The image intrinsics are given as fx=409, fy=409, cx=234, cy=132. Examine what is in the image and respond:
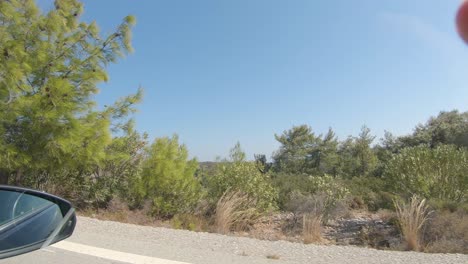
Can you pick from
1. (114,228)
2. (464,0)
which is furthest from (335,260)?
(464,0)

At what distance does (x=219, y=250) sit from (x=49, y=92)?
6624 mm

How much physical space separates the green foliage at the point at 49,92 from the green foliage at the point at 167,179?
141cm

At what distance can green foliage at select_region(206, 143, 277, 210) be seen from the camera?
13125 millimetres

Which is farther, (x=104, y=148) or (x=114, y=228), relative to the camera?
(x=104, y=148)

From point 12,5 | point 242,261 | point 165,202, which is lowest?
point 242,261

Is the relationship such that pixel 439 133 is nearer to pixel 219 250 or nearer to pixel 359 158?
pixel 359 158

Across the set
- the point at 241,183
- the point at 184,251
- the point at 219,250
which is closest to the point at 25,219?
the point at 184,251

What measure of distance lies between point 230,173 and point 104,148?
4.18m

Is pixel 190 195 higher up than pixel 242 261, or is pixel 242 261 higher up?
pixel 190 195

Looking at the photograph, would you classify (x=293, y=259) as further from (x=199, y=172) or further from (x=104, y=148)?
(x=199, y=172)

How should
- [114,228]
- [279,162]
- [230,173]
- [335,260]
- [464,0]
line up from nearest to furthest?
[464,0], [335,260], [114,228], [230,173], [279,162]

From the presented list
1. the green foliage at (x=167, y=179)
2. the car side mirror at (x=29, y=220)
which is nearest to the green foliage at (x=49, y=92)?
the green foliage at (x=167, y=179)

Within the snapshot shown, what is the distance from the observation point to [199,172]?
543 inches

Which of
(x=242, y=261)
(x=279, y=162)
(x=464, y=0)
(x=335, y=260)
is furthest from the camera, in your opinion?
(x=279, y=162)
